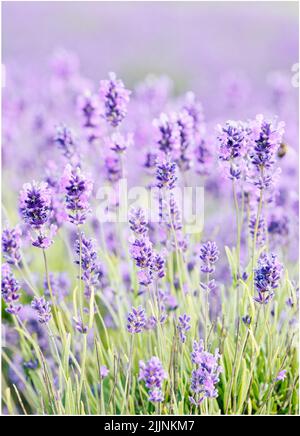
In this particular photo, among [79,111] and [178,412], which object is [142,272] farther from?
[79,111]

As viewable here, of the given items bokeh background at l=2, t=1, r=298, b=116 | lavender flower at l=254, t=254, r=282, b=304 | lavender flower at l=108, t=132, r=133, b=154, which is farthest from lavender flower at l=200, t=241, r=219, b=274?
bokeh background at l=2, t=1, r=298, b=116

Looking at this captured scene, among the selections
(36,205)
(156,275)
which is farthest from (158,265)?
(36,205)

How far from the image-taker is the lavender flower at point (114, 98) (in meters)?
1.28

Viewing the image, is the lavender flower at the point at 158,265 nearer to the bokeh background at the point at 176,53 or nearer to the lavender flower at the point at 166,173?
Answer: the lavender flower at the point at 166,173

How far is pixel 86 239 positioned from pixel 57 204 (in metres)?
0.26

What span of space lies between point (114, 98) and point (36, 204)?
1.15ft

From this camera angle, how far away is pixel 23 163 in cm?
232

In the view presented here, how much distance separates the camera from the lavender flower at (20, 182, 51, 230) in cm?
106

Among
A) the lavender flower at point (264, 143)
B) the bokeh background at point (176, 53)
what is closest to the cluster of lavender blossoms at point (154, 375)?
the lavender flower at point (264, 143)

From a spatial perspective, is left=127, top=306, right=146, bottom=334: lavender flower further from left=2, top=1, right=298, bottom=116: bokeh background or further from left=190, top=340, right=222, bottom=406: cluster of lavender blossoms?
left=2, top=1, right=298, bottom=116: bokeh background

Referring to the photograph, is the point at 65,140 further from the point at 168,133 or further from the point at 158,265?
the point at 158,265

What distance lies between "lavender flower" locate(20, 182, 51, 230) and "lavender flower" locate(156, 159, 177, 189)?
0.23m

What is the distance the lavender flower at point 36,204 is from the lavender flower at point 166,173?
0.23m
